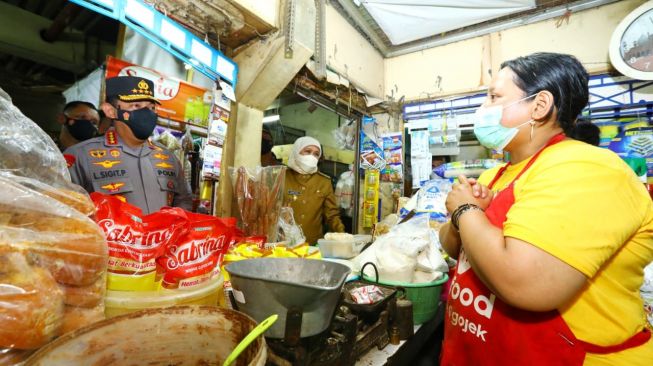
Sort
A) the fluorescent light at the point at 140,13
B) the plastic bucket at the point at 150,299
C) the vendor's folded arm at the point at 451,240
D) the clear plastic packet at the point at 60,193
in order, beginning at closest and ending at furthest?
the clear plastic packet at the point at 60,193
the plastic bucket at the point at 150,299
the vendor's folded arm at the point at 451,240
the fluorescent light at the point at 140,13

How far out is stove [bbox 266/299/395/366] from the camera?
0.78m

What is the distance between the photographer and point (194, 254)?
853mm

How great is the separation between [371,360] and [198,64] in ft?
6.66

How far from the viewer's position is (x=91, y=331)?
532 mm

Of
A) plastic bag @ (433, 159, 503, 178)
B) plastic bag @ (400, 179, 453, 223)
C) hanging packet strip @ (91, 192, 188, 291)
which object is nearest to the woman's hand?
hanging packet strip @ (91, 192, 188, 291)

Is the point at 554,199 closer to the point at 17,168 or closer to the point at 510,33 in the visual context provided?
the point at 17,168

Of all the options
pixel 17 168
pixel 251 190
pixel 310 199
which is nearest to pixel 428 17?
pixel 310 199

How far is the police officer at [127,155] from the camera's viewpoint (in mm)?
1706

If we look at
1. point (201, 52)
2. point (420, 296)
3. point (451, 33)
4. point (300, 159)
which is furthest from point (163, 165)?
point (451, 33)

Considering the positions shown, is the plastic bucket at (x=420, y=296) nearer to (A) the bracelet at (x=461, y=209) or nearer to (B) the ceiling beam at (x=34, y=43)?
(A) the bracelet at (x=461, y=209)

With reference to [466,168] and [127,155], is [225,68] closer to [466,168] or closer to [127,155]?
[127,155]

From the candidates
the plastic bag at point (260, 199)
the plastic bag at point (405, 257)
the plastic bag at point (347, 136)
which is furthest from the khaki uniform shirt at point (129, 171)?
the plastic bag at point (347, 136)

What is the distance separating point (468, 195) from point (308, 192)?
2403mm

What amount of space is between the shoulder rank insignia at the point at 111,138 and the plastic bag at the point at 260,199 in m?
0.76
